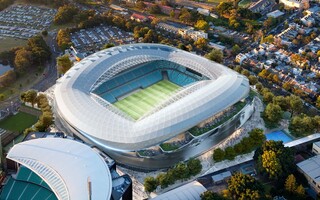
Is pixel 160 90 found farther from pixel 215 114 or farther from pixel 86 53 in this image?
pixel 86 53

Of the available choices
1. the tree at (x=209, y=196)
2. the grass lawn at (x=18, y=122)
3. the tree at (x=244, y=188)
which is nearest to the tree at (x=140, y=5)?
the grass lawn at (x=18, y=122)

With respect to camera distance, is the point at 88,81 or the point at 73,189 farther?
the point at 88,81

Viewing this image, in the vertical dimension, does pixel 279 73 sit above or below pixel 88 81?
below

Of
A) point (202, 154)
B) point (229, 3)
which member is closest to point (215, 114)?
point (202, 154)

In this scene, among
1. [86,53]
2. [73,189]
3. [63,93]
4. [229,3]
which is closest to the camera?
[73,189]

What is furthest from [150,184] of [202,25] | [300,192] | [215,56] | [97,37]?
[202,25]

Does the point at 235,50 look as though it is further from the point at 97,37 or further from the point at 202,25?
the point at 97,37

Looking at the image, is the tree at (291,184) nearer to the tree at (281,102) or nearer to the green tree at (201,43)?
the tree at (281,102)

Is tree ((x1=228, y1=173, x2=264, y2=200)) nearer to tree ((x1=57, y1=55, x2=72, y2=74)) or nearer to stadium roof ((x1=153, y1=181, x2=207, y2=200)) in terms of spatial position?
stadium roof ((x1=153, y1=181, x2=207, y2=200))
